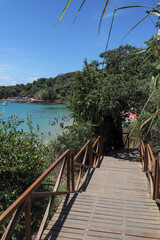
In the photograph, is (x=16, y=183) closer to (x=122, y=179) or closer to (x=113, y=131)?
(x=122, y=179)

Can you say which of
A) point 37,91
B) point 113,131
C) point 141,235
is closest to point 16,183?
point 141,235

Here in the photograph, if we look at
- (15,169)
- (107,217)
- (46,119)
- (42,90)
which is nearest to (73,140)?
(15,169)

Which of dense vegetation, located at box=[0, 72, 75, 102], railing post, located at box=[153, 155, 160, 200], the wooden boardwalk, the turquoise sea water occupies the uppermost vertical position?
dense vegetation, located at box=[0, 72, 75, 102]

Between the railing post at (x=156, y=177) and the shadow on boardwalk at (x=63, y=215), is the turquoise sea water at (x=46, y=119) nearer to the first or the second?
the shadow on boardwalk at (x=63, y=215)

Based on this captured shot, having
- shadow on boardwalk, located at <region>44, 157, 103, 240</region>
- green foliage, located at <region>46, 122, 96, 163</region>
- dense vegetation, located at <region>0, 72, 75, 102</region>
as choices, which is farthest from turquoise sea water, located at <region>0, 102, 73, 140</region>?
dense vegetation, located at <region>0, 72, 75, 102</region>

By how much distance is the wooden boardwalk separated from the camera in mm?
2395

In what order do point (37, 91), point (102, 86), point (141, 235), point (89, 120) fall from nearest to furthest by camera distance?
point (141, 235) < point (102, 86) < point (89, 120) < point (37, 91)

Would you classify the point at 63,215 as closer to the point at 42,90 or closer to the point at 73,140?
the point at 73,140

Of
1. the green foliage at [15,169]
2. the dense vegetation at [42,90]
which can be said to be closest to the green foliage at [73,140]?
the green foliage at [15,169]

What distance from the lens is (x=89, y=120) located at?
9242 millimetres

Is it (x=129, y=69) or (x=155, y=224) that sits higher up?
(x=129, y=69)

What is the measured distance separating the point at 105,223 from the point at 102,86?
666 centimetres

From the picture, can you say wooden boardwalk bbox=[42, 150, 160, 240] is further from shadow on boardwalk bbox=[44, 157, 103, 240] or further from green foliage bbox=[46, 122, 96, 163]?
green foliage bbox=[46, 122, 96, 163]

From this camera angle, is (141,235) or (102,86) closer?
(141,235)
